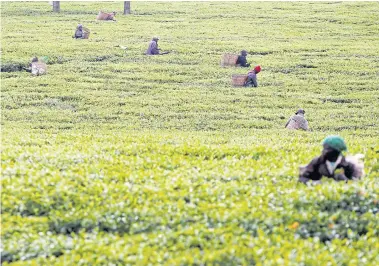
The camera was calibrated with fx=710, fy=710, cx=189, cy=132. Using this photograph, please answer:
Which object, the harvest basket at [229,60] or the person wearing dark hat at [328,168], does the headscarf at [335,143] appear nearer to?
the person wearing dark hat at [328,168]

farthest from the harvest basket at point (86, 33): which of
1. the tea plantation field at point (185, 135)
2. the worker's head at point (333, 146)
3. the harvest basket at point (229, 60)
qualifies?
the worker's head at point (333, 146)

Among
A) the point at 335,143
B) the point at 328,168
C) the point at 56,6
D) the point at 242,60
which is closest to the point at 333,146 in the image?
the point at 335,143

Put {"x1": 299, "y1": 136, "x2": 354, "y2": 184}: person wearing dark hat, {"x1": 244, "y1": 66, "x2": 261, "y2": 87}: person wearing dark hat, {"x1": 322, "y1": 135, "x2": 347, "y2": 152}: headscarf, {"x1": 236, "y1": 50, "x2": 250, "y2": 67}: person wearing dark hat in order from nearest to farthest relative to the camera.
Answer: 1. {"x1": 322, "y1": 135, "x2": 347, "y2": 152}: headscarf
2. {"x1": 299, "y1": 136, "x2": 354, "y2": 184}: person wearing dark hat
3. {"x1": 244, "y1": 66, "x2": 261, "y2": 87}: person wearing dark hat
4. {"x1": 236, "y1": 50, "x2": 250, "y2": 67}: person wearing dark hat

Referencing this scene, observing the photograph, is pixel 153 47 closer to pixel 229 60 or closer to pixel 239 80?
pixel 229 60

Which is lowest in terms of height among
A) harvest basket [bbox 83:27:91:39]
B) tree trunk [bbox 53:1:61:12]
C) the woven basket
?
the woven basket

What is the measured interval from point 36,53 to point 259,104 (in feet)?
49.4

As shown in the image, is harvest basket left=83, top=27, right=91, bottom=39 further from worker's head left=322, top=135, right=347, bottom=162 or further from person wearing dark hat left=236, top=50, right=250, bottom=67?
worker's head left=322, top=135, right=347, bottom=162

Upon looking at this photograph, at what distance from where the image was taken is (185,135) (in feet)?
74.0

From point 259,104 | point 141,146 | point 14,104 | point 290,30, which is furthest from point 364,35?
point 141,146

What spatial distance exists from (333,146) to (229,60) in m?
26.4

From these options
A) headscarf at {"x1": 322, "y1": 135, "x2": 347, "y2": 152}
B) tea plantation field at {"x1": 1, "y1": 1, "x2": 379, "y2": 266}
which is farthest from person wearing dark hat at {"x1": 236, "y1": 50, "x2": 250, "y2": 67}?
headscarf at {"x1": 322, "y1": 135, "x2": 347, "y2": 152}

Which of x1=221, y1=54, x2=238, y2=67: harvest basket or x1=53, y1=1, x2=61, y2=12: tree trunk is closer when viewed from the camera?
x1=221, y1=54, x2=238, y2=67: harvest basket

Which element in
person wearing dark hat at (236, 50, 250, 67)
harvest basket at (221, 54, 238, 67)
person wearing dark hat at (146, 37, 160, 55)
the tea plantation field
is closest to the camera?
the tea plantation field

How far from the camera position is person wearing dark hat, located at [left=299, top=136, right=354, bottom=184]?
39.0 ft
